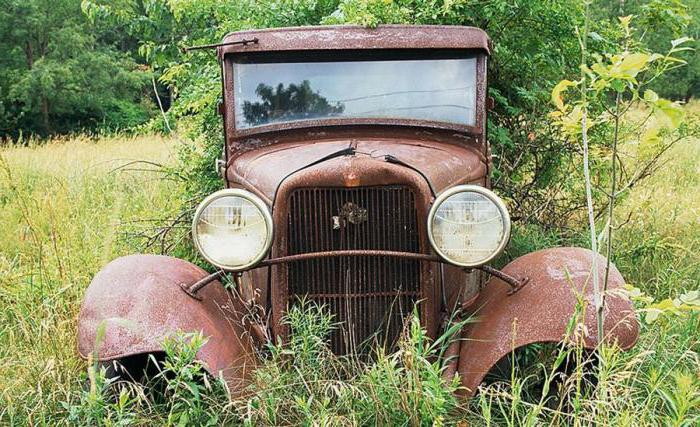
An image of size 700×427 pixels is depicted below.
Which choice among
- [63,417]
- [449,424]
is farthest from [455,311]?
[63,417]

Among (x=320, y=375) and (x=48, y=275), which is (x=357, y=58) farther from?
(x=48, y=275)

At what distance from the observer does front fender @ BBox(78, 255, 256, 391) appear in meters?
2.99

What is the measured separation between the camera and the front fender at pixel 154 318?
9.80 ft

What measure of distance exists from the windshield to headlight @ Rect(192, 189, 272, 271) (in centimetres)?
101

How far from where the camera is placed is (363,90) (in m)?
3.88

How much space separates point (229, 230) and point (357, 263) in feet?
1.91

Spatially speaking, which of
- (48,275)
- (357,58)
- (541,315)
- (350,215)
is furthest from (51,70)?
(541,315)

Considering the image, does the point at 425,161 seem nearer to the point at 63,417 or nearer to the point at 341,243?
the point at 341,243

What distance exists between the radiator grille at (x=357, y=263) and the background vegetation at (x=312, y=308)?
0.52 ft

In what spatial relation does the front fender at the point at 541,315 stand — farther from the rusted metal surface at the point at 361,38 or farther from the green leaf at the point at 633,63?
the rusted metal surface at the point at 361,38

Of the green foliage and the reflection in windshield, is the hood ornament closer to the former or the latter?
the reflection in windshield

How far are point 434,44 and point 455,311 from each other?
1.49 metres

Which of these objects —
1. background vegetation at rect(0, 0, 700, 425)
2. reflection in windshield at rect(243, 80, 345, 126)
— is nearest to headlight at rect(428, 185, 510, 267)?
background vegetation at rect(0, 0, 700, 425)

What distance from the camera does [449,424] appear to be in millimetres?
2893
